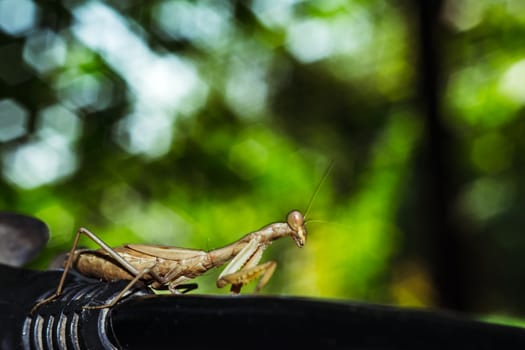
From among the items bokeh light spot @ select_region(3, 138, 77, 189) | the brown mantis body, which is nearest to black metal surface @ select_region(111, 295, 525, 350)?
the brown mantis body

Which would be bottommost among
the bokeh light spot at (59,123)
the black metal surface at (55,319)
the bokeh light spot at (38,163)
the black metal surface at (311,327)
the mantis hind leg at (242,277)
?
the black metal surface at (55,319)

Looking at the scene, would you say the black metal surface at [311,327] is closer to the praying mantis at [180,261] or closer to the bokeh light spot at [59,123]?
the praying mantis at [180,261]

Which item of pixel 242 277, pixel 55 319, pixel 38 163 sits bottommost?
pixel 55 319

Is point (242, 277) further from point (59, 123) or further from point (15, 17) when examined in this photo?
point (15, 17)

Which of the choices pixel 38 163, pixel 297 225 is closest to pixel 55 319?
pixel 297 225

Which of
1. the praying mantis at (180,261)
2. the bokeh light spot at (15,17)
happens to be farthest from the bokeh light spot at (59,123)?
the praying mantis at (180,261)

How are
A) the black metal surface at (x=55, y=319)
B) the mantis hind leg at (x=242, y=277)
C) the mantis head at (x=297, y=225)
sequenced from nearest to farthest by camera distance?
the black metal surface at (x=55, y=319), the mantis hind leg at (x=242, y=277), the mantis head at (x=297, y=225)
